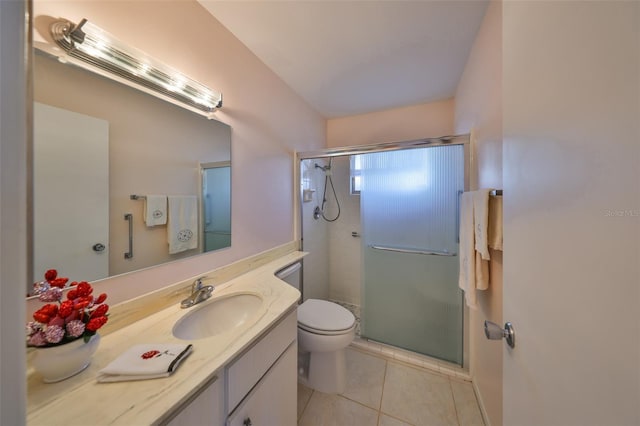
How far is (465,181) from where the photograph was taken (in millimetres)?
1624

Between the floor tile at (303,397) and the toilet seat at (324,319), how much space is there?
475 millimetres

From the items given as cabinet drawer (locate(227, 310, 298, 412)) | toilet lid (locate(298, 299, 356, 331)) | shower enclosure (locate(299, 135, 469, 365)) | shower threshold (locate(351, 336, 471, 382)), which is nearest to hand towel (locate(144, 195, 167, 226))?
cabinet drawer (locate(227, 310, 298, 412))

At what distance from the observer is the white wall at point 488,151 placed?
107 centimetres

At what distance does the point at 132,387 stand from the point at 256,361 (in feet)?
1.23

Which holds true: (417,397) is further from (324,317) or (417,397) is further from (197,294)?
(197,294)

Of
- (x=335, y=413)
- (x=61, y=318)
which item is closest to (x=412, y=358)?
(x=335, y=413)

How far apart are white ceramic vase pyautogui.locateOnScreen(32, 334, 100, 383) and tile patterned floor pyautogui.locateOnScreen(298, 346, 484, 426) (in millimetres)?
1232

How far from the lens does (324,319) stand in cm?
154

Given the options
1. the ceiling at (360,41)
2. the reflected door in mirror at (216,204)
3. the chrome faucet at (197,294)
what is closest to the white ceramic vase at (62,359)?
the chrome faucet at (197,294)

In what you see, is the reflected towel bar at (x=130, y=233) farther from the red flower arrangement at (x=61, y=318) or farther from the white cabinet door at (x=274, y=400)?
the white cabinet door at (x=274, y=400)

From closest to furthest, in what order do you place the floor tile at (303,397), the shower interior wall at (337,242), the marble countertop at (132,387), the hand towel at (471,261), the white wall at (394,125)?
the marble countertop at (132,387) < the hand towel at (471,261) < the floor tile at (303,397) < the white wall at (394,125) < the shower interior wall at (337,242)

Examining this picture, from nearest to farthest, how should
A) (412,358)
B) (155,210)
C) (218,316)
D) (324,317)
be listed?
(155,210) < (218,316) < (324,317) < (412,358)

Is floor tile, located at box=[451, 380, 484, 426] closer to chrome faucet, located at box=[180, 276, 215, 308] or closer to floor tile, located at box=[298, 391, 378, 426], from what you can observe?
floor tile, located at box=[298, 391, 378, 426]

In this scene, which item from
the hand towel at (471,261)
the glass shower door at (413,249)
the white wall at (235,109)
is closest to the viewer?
the white wall at (235,109)
